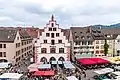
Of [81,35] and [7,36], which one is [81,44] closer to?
[81,35]

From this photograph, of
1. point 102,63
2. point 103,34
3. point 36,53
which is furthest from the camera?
point 103,34

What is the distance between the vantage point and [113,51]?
77250 mm

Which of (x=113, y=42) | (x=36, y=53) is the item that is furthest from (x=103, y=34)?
(x=36, y=53)

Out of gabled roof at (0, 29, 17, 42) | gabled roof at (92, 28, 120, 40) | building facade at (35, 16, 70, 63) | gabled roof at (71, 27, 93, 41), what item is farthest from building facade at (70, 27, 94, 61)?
gabled roof at (0, 29, 17, 42)

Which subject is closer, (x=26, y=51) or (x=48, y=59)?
(x=48, y=59)

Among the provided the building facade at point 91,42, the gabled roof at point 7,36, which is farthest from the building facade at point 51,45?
the building facade at point 91,42

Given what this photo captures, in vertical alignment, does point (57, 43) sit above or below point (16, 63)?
above

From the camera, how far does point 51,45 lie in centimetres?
6256

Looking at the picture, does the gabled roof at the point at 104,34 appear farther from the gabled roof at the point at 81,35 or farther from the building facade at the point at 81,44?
the building facade at the point at 81,44

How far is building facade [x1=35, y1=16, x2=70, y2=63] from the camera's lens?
61969mm

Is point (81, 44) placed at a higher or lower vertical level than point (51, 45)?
higher

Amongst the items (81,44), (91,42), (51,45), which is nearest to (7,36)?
(51,45)

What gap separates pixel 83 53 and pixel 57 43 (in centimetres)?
1375

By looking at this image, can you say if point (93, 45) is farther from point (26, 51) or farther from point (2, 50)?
point (2, 50)
